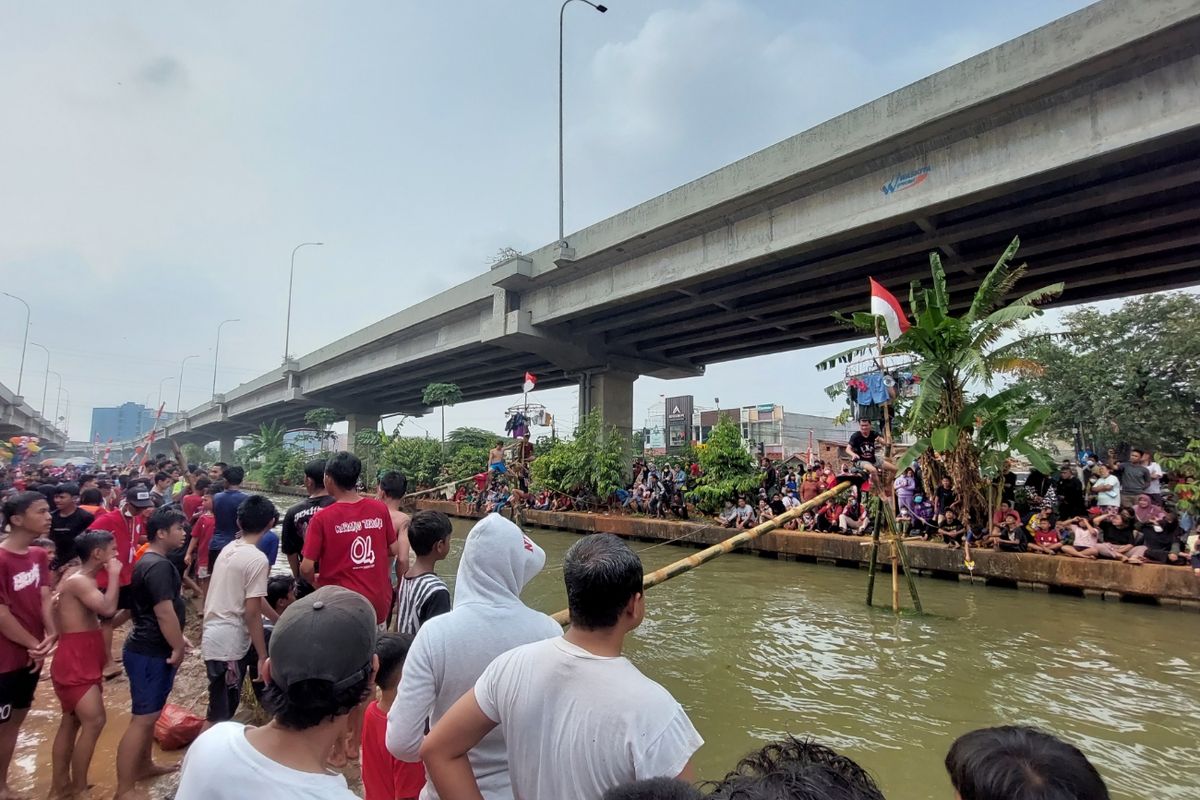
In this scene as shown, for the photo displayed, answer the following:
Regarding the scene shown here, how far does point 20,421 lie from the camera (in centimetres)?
4616

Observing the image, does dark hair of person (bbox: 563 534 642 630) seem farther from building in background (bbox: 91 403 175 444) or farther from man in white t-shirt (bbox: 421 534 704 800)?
building in background (bbox: 91 403 175 444)

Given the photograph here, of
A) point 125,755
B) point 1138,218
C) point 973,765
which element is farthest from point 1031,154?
point 125,755

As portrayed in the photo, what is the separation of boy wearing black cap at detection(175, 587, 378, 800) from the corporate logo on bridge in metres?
11.3

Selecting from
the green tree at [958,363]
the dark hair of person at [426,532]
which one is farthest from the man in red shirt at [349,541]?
the green tree at [958,363]

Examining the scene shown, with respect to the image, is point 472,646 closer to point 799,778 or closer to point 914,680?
point 799,778

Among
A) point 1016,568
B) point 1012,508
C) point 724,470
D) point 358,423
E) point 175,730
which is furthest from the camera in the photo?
point 358,423

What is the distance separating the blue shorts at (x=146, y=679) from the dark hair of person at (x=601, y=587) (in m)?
3.05

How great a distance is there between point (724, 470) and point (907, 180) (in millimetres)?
7296

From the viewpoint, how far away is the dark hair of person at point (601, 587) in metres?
1.51

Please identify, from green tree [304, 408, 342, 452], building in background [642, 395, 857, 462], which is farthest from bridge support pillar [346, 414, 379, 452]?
building in background [642, 395, 857, 462]

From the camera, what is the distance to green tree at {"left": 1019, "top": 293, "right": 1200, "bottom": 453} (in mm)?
18594

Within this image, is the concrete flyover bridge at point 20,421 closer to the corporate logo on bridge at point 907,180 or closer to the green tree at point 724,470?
the green tree at point 724,470

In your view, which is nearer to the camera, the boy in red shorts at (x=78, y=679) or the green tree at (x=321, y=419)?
the boy in red shorts at (x=78, y=679)

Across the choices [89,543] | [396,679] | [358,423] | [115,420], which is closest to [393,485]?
[89,543]
